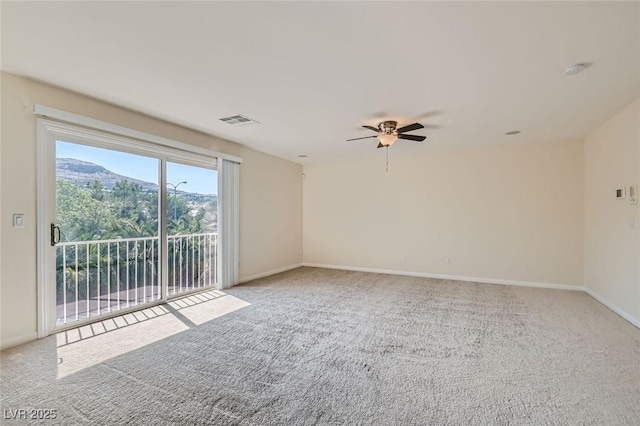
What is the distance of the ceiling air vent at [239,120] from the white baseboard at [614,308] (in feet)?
17.2

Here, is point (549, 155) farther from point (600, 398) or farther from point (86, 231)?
point (86, 231)

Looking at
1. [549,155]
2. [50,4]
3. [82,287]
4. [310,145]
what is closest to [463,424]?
[50,4]

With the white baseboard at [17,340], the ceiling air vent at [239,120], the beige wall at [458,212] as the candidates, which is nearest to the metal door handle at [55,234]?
the white baseboard at [17,340]

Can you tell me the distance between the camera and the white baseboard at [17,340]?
262 cm

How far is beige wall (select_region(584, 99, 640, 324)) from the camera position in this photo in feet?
11.0

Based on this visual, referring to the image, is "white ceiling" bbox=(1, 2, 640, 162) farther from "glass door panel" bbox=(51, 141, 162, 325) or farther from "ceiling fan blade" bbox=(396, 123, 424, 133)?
"glass door panel" bbox=(51, 141, 162, 325)

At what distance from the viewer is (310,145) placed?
5.31 meters

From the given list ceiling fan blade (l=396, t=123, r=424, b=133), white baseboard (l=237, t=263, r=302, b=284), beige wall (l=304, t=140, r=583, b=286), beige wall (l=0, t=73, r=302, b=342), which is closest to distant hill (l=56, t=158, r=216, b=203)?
beige wall (l=0, t=73, r=302, b=342)

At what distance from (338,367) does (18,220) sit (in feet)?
10.9

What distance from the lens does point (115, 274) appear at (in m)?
3.77

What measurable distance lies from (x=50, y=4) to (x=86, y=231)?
2481 mm

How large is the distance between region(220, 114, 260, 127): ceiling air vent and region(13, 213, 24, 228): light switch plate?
234 cm

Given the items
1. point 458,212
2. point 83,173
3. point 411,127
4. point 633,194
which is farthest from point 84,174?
point 633,194

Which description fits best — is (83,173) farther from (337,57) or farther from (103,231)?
(337,57)
